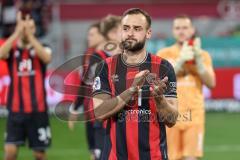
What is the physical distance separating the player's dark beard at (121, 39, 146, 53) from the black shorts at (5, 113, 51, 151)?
→ 402 cm

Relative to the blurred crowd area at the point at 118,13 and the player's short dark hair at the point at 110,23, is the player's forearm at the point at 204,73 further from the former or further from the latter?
the blurred crowd area at the point at 118,13

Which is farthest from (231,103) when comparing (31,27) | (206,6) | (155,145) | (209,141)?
(155,145)

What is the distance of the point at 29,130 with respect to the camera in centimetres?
909

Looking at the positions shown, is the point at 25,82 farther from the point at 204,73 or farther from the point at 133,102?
the point at 133,102

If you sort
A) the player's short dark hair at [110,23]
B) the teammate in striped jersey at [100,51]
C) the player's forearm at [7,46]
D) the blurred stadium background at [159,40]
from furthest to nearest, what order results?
the blurred stadium background at [159,40], the player's forearm at [7,46], the player's short dark hair at [110,23], the teammate in striped jersey at [100,51]

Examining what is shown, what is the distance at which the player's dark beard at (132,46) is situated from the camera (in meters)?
5.21

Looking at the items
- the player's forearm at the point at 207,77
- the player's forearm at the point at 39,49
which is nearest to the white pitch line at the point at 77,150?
the player's forearm at the point at 39,49

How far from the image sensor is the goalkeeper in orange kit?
815cm

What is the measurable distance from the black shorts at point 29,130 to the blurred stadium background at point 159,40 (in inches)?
86.8

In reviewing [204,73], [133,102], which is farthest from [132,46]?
[204,73]

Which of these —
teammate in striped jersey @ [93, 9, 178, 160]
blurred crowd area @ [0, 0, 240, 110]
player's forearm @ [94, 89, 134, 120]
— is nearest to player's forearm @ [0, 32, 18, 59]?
teammate in striped jersey @ [93, 9, 178, 160]

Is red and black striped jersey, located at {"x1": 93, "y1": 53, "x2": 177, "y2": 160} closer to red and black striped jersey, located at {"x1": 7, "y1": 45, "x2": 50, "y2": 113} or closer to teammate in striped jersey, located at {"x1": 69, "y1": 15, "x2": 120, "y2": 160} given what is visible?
teammate in striped jersey, located at {"x1": 69, "y1": 15, "x2": 120, "y2": 160}

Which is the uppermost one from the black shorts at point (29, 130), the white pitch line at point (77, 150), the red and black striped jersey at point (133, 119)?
the red and black striped jersey at point (133, 119)

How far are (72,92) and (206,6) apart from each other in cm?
1694
